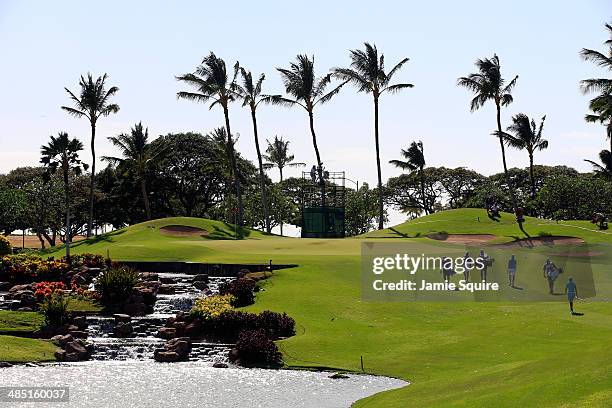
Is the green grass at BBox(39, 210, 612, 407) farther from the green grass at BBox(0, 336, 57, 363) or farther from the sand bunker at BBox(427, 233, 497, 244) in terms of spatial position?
the green grass at BBox(0, 336, 57, 363)

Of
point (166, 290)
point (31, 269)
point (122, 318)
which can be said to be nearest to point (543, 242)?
point (166, 290)

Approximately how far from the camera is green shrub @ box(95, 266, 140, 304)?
45.1 m

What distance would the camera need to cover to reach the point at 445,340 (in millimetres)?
33938

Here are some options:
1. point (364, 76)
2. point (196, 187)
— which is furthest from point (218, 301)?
point (196, 187)

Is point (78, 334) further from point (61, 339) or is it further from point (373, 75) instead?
point (373, 75)

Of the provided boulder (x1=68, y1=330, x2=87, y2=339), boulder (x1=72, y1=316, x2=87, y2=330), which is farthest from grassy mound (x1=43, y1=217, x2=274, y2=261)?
boulder (x1=68, y1=330, x2=87, y2=339)

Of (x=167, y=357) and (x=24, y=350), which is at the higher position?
(x=24, y=350)

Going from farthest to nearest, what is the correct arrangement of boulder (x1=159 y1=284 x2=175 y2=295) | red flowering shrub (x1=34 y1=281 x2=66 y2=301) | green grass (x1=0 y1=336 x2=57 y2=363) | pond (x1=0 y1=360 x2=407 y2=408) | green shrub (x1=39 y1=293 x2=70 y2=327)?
boulder (x1=159 y1=284 x2=175 y2=295) < red flowering shrub (x1=34 y1=281 x2=66 y2=301) < green shrub (x1=39 y1=293 x2=70 y2=327) < green grass (x1=0 y1=336 x2=57 y2=363) < pond (x1=0 y1=360 x2=407 y2=408)

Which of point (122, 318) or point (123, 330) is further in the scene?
point (122, 318)

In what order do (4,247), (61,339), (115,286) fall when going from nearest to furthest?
(61,339)
(115,286)
(4,247)

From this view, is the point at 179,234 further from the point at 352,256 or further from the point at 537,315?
the point at 537,315

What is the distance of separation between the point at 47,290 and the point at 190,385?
19730mm

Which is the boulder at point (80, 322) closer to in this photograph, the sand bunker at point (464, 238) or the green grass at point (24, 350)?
the green grass at point (24, 350)

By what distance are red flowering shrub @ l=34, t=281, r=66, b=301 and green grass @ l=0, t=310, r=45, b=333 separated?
3051mm
